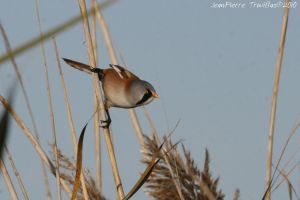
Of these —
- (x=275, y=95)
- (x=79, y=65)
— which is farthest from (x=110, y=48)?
(x=275, y=95)

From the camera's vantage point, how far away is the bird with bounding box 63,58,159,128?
3.35 meters

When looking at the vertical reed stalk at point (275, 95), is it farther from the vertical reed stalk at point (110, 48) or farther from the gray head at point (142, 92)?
the gray head at point (142, 92)

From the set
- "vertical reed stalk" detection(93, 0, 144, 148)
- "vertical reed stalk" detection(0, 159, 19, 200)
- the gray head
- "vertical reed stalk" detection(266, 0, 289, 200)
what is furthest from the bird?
"vertical reed stalk" detection(266, 0, 289, 200)

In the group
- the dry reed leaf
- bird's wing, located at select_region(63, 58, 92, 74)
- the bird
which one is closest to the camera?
the dry reed leaf

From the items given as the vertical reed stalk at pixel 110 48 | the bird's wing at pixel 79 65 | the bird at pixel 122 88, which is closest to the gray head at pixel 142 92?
the bird at pixel 122 88

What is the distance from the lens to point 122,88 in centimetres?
349

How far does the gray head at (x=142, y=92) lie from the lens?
3.37 m

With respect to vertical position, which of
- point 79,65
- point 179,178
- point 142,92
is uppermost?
point 79,65

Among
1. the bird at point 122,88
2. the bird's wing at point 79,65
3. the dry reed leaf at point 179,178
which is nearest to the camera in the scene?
the dry reed leaf at point 179,178

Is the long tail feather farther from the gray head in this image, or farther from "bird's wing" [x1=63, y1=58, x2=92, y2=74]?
the gray head

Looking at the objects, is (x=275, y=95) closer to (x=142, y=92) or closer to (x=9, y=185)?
(x=9, y=185)

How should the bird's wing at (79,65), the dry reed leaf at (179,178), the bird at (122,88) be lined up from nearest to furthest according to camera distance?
the dry reed leaf at (179,178) < the bird's wing at (79,65) < the bird at (122,88)

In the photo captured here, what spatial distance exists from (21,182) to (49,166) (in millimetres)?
143

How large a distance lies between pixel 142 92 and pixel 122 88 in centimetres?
14
